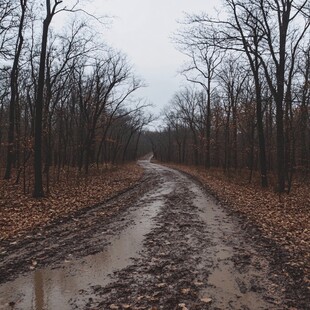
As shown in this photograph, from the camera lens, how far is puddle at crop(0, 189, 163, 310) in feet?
17.0

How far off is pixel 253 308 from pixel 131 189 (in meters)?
14.7

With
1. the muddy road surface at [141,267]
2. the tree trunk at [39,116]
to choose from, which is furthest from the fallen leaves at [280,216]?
the tree trunk at [39,116]

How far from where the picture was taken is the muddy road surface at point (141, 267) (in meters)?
5.21

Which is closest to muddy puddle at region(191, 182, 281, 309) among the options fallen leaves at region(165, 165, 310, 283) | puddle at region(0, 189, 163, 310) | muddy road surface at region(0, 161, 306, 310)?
muddy road surface at region(0, 161, 306, 310)

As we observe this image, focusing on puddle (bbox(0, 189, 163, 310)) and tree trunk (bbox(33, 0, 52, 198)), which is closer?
puddle (bbox(0, 189, 163, 310))

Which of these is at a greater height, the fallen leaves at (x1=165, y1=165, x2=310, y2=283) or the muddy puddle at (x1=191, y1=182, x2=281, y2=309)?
the fallen leaves at (x1=165, y1=165, x2=310, y2=283)

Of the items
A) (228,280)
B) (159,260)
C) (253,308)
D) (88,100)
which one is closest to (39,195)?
(159,260)

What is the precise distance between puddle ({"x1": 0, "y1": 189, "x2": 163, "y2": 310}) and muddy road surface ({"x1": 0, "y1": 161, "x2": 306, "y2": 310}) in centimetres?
2

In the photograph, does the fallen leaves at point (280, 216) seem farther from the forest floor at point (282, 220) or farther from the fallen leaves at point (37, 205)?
the fallen leaves at point (37, 205)

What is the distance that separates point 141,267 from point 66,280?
1447 millimetres

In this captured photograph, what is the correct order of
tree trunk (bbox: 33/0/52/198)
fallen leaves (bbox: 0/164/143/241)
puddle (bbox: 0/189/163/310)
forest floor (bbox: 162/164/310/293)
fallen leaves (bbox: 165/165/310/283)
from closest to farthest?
puddle (bbox: 0/189/163/310), forest floor (bbox: 162/164/310/293), fallen leaves (bbox: 165/165/310/283), fallen leaves (bbox: 0/164/143/241), tree trunk (bbox: 33/0/52/198)

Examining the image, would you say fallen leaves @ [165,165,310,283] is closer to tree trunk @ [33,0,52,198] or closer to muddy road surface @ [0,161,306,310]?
muddy road surface @ [0,161,306,310]

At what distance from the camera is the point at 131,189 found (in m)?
19.5

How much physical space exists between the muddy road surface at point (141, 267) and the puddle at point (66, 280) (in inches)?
0.6
